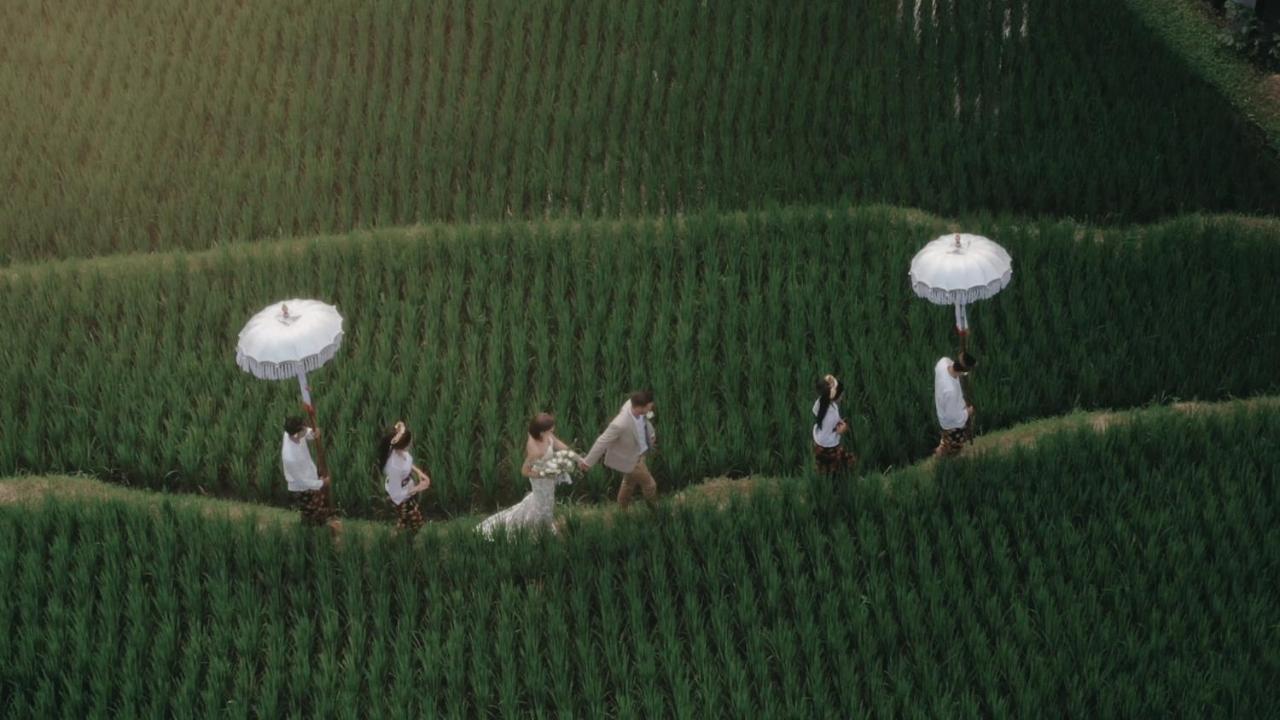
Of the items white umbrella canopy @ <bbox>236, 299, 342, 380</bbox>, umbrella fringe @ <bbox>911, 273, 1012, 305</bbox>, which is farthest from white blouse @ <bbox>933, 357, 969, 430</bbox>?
white umbrella canopy @ <bbox>236, 299, 342, 380</bbox>

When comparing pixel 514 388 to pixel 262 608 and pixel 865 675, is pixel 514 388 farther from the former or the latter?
pixel 865 675

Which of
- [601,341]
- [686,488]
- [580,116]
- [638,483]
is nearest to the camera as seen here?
[638,483]

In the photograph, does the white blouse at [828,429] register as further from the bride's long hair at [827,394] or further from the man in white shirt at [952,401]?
the man in white shirt at [952,401]

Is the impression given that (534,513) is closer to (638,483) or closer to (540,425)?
(540,425)

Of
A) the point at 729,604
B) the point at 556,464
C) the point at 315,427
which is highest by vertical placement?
the point at 315,427

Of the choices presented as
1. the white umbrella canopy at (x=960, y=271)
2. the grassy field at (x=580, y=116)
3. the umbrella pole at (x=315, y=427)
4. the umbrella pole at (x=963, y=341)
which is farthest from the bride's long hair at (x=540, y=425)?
the grassy field at (x=580, y=116)

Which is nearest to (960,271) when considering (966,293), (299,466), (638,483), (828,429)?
A: (966,293)
